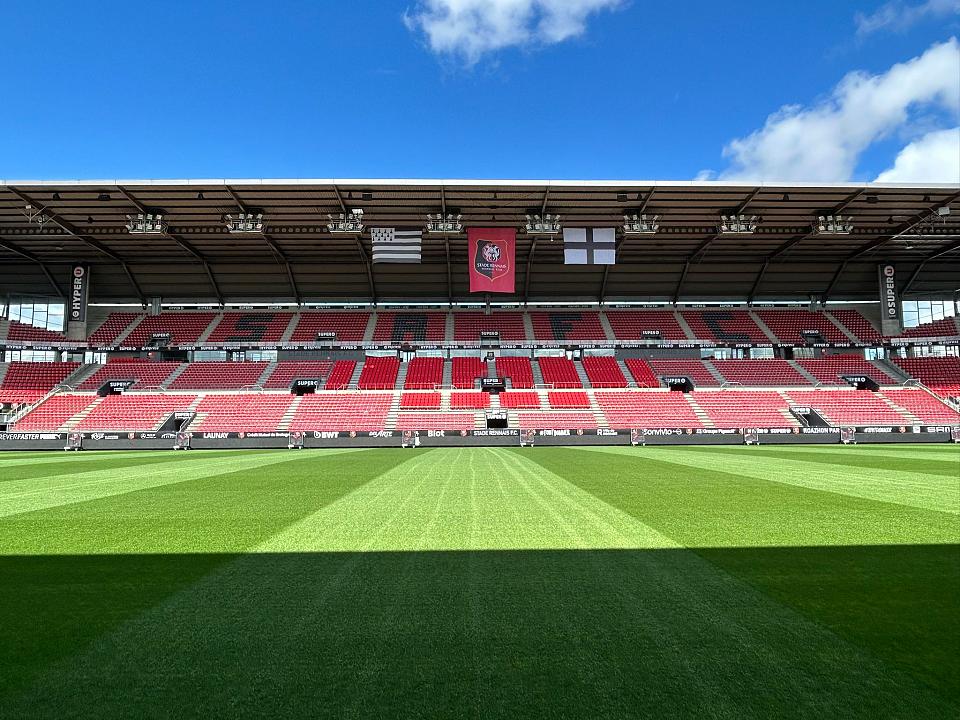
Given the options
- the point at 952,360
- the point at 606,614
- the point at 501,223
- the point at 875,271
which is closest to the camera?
the point at 606,614

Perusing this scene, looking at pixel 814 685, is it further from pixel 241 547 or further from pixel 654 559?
pixel 241 547

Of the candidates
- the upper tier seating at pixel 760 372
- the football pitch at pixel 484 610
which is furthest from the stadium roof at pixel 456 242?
the football pitch at pixel 484 610

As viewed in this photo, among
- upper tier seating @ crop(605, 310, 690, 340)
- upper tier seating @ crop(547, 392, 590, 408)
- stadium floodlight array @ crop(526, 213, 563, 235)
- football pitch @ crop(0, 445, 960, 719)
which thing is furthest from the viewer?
upper tier seating @ crop(605, 310, 690, 340)

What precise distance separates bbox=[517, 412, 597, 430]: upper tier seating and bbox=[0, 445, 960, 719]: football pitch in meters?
23.9

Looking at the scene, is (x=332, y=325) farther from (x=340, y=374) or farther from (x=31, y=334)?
(x=31, y=334)

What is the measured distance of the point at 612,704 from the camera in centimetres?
208

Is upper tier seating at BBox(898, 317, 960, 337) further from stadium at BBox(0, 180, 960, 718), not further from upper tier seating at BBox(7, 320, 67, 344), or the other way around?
upper tier seating at BBox(7, 320, 67, 344)

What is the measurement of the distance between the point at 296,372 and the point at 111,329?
1598cm

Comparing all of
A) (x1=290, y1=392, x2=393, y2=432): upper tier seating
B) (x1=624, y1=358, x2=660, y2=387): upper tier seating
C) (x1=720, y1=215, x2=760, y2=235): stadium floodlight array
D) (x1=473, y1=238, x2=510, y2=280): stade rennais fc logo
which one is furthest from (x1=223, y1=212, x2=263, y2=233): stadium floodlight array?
(x1=624, y1=358, x2=660, y2=387): upper tier seating

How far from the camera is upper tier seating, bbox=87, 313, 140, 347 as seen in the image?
3919 centimetres

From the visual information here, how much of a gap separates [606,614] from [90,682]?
267cm

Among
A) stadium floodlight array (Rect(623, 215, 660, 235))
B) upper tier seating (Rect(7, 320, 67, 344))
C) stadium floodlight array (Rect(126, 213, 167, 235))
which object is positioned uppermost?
stadium floodlight array (Rect(623, 215, 660, 235))

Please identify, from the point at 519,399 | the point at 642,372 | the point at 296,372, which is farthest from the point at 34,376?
the point at 642,372

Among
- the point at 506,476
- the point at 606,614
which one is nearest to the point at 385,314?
the point at 506,476
